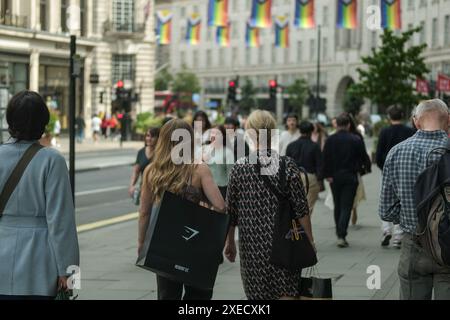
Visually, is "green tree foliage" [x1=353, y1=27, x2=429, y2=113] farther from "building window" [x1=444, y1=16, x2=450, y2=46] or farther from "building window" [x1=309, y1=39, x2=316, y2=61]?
"building window" [x1=309, y1=39, x2=316, y2=61]

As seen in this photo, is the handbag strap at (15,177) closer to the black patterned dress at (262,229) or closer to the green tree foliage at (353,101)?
the black patterned dress at (262,229)

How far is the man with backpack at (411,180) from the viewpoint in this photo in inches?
245

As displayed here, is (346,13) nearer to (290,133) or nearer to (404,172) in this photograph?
(290,133)

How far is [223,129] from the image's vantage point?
1291cm

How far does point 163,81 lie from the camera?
103 m

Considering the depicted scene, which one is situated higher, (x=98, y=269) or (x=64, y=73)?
(x=64, y=73)

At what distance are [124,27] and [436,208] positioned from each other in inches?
2270

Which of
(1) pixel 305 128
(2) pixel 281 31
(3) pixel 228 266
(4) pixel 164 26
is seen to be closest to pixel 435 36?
(2) pixel 281 31

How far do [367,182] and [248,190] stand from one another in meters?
20.5

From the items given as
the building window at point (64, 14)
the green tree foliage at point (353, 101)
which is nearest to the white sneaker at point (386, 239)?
the green tree foliage at point (353, 101)

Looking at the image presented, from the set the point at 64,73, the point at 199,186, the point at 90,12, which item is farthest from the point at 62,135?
the point at 199,186

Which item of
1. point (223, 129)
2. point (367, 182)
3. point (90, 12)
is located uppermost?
point (90, 12)

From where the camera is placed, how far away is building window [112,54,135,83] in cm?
6266
